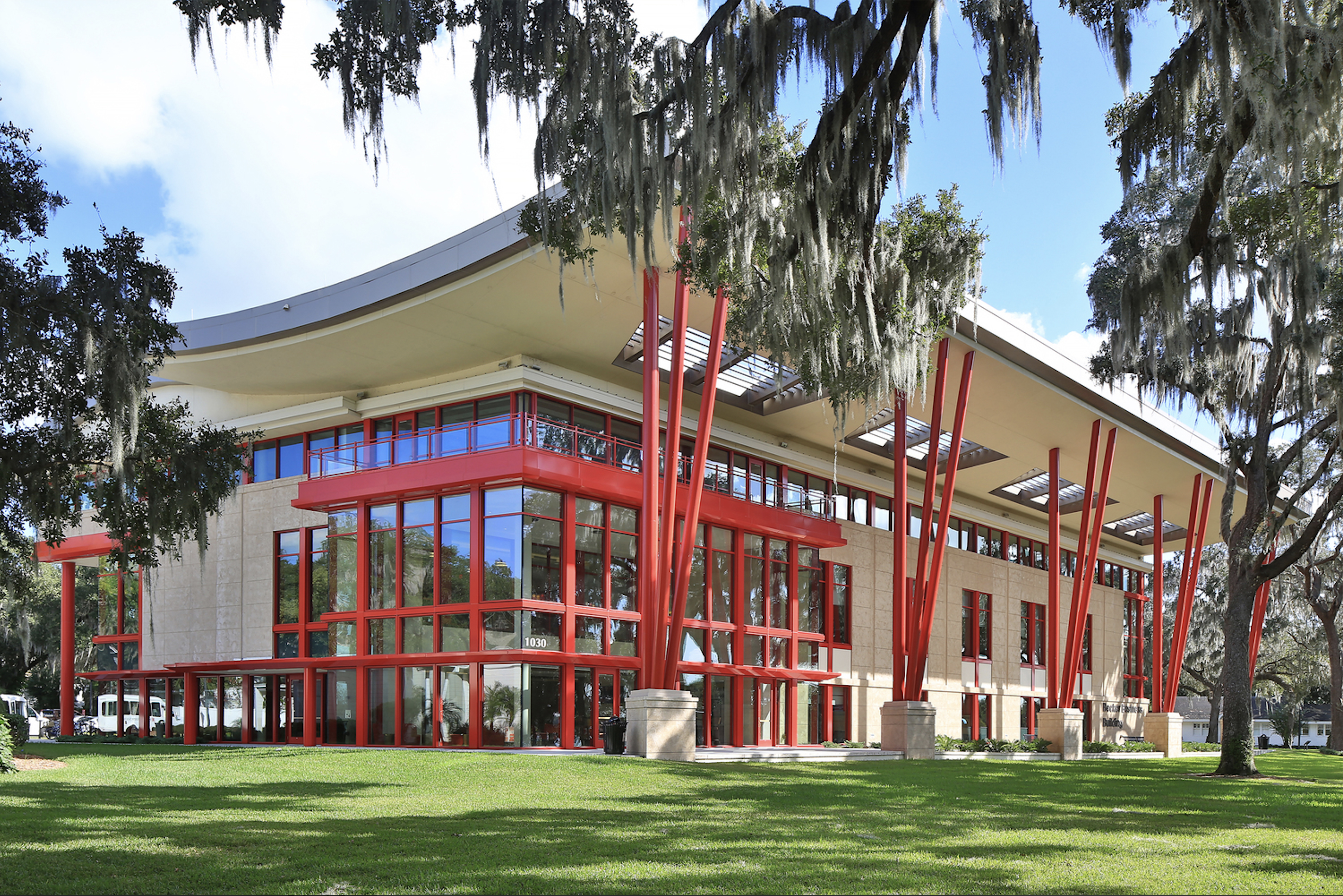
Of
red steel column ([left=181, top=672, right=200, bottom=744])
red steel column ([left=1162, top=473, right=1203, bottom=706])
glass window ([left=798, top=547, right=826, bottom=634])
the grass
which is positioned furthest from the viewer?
red steel column ([left=1162, top=473, right=1203, bottom=706])

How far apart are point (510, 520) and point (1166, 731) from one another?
29126 mm

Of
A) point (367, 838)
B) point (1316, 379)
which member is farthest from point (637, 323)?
point (367, 838)

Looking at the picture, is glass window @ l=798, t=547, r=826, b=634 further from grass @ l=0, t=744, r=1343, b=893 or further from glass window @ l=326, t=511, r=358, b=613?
grass @ l=0, t=744, r=1343, b=893

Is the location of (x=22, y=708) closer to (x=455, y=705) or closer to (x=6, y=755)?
(x=455, y=705)

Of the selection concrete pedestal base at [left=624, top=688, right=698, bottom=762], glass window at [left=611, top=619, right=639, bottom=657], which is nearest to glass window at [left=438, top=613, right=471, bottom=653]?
glass window at [left=611, top=619, right=639, bottom=657]

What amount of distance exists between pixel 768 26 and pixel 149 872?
8.80m

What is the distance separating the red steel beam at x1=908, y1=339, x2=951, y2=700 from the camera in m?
28.9

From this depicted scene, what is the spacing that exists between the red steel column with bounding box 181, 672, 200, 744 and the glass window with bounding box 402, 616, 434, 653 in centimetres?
948

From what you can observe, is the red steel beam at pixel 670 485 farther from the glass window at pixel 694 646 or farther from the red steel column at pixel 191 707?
the red steel column at pixel 191 707

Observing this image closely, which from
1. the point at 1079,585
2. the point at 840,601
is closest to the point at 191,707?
the point at 840,601

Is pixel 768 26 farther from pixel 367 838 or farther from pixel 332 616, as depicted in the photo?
pixel 332 616

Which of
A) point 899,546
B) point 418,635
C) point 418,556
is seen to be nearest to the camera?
point 418,635

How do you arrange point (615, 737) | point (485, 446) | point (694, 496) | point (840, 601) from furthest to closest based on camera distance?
point (840, 601), point (485, 446), point (694, 496), point (615, 737)

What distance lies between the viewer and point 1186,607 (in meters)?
Answer: 45.6
